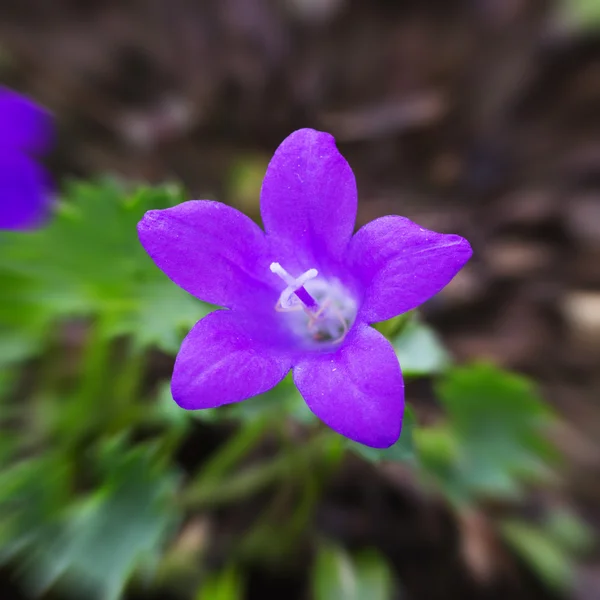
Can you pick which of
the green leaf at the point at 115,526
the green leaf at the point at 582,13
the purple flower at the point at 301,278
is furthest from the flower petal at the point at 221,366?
the green leaf at the point at 582,13

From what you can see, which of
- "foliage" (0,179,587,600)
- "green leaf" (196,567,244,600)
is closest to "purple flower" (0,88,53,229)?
"foliage" (0,179,587,600)

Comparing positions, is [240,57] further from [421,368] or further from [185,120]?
[421,368]

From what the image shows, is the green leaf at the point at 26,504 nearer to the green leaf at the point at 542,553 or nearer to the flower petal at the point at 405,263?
the flower petal at the point at 405,263

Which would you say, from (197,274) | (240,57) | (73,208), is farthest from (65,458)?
(240,57)

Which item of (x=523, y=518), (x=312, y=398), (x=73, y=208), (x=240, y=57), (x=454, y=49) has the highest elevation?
(x=240, y=57)

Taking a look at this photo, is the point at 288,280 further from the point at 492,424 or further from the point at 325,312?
the point at 492,424

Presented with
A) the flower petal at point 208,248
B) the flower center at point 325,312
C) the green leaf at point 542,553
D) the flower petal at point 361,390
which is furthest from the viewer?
the green leaf at point 542,553
